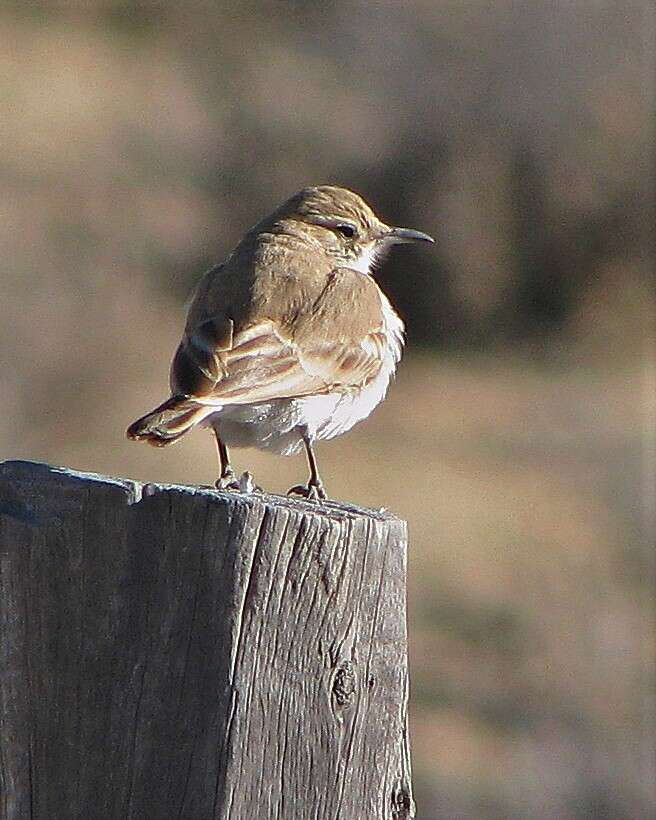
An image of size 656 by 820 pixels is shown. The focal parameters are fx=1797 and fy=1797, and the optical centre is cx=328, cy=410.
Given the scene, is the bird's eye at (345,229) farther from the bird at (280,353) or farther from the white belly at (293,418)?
the white belly at (293,418)

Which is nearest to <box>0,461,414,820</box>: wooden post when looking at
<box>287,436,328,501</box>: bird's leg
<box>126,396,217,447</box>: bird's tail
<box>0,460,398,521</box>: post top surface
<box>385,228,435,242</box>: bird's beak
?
<box>0,460,398,521</box>: post top surface

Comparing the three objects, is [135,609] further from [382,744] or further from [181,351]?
[181,351]

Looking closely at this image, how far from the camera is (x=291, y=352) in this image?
659 centimetres

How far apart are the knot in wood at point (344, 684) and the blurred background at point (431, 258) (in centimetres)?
1105

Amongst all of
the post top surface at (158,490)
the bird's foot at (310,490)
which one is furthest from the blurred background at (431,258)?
the post top surface at (158,490)

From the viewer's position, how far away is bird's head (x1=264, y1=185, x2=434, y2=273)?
26.7ft

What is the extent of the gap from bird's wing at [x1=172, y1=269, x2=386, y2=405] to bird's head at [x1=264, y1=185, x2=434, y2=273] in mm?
654

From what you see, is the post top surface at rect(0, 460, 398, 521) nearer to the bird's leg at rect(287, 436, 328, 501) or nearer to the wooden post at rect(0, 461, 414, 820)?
the wooden post at rect(0, 461, 414, 820)

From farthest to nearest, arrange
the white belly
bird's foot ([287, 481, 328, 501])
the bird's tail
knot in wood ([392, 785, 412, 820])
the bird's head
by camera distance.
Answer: the bird's head → the white belly → bird's foot ([287, 481, 328, 501]) → the bird's tail → knot in wood ([392, 785, 412, 820])

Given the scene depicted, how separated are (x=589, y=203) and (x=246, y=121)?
520 cm

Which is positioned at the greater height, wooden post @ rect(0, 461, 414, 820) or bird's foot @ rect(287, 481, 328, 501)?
bird's foot @ rect(287, 481, 328, 501)

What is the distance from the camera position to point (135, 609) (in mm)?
3740

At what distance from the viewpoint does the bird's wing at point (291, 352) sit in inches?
244

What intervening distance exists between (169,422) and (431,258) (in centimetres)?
1911
